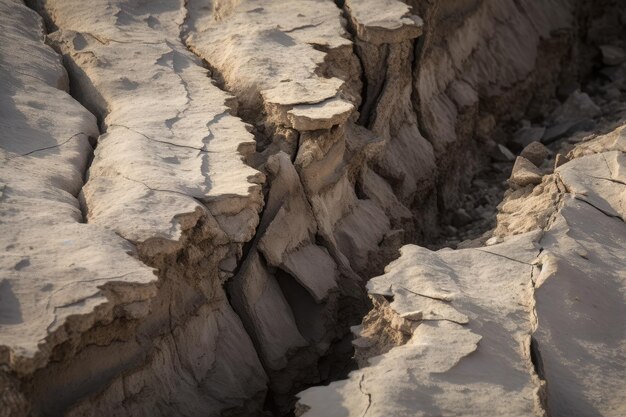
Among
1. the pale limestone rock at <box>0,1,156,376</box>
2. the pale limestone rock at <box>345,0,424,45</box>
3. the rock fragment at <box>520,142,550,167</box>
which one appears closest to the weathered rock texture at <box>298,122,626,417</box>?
the pale limestone rock at <box>0,1,156,376</box>

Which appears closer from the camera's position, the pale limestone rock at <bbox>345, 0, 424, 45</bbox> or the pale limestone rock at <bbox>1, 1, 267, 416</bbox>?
the pale limestone rock at <bbox>1, 1, 267, 416</bbox>

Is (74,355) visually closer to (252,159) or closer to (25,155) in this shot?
(25,155)

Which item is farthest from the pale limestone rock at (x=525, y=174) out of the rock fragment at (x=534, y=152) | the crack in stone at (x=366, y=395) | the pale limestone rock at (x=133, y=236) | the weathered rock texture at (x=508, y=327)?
the crack in stone at (x=366, y=395)

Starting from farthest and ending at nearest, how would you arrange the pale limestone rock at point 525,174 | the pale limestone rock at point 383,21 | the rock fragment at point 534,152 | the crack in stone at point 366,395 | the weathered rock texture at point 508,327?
the pale limestone rock at point 383,21 → the rock fragment at point 534,152 → the pale limestone rock at point 525,174 → the weathered rock texture at point 508,327 → the crack in stone at point 366,395

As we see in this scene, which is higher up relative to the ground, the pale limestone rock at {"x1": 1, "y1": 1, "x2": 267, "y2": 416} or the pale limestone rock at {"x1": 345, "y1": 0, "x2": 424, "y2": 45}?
the pale limestone rock at {"x1": 345, "y1": 0, "x2": 424, "y2": 45}

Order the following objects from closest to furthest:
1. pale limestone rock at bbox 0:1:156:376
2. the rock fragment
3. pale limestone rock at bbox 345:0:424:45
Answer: pale limestone rock at bbox 0:1:156:376
the rock fragment
pale limestone rock at bbox 345:0:424:45

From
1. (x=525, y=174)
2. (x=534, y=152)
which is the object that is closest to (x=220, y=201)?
(x=525, y=174)

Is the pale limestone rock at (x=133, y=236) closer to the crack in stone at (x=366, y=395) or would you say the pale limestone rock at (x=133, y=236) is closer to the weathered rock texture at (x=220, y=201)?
the weathered rock texture at (x=220, y=201)

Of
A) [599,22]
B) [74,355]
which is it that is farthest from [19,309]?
[599,22]

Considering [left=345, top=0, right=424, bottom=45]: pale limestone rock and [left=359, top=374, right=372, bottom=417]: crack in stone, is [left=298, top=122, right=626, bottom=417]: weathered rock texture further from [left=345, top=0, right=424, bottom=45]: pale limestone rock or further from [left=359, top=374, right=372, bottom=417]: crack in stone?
[left=345, top=0, right=424, bottom=45]: pale limestone rock
